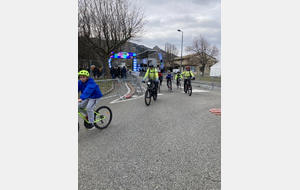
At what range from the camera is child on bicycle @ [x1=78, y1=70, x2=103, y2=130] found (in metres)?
3.57

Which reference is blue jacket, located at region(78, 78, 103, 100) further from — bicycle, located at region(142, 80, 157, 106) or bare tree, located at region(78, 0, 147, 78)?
bare tree, located at region(78, 0, 147, 78)

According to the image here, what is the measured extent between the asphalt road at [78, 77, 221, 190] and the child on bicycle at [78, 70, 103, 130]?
20.9 inches

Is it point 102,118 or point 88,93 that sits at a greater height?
point 88,93

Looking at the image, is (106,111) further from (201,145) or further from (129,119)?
(201,145)

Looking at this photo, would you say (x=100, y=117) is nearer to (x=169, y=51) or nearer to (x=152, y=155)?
(x=152, y=155)

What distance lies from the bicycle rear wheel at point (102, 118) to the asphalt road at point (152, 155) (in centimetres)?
15

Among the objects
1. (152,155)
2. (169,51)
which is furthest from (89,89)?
(169,51)

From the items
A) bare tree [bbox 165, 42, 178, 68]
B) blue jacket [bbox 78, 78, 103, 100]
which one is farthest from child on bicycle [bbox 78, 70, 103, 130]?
bare tree [bbox 165, 42, 178, 68]

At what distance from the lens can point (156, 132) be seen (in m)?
4.00

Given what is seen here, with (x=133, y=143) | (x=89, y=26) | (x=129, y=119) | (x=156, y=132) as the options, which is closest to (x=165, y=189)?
(x=133, y=143)

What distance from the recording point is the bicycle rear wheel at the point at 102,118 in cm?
415

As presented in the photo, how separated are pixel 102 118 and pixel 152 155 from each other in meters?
1.90

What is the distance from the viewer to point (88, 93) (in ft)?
11.7

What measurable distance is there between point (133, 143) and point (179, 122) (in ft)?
5.89
